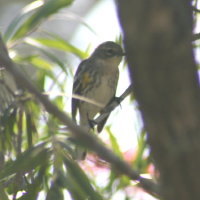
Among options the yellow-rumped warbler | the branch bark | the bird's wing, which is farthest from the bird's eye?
the branch bark

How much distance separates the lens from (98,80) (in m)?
4.95

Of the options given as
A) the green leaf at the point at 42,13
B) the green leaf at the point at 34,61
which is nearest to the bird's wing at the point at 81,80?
the green leaf at the point at 34,61

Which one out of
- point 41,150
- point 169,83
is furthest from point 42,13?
point 169,83

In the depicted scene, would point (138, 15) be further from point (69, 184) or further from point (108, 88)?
point (108, 88)

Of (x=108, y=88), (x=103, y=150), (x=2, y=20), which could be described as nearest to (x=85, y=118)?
(x=108, y=88)

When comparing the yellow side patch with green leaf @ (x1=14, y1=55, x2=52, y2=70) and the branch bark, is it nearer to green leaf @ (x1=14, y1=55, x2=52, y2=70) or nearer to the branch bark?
green leaf @ (x1=14, y1=55, x2=52, y2=70)

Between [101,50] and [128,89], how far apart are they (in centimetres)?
188

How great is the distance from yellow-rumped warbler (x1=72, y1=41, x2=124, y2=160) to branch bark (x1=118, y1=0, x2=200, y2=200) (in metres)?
3.60

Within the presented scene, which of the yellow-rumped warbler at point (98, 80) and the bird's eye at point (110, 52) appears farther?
the bird's eye at point (110, 52)

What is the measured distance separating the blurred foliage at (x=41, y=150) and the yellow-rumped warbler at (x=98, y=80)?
71 centimetres

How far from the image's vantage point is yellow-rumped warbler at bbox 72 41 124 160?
4.90 metres

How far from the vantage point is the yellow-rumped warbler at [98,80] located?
193 inches

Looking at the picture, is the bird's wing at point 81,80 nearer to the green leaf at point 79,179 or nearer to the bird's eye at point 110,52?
the bird's eye at point 110,52

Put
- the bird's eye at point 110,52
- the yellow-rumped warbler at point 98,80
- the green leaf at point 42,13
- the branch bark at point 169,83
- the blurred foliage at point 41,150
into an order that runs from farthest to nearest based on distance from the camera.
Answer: the bird's eye at point 110,52, the yellow-rumped warbler at point 98,80, the green leaf at point 42,13, the blurred foliage at point 41,150, the branch bark at point 169,83
